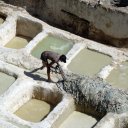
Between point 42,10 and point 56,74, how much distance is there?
3.87 m

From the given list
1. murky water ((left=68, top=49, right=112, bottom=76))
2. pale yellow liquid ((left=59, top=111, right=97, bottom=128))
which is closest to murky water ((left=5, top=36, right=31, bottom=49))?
murky water ((left=68, top=49, right=112, bottom=76))

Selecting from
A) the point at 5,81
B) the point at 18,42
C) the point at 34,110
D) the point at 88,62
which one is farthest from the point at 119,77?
the point at 18,42

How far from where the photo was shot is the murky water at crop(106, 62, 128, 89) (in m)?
14.4

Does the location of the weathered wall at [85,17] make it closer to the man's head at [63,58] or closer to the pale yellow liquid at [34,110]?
the man's head at [63,58]

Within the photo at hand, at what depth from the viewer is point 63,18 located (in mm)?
17141

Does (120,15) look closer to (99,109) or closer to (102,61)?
(102,61)

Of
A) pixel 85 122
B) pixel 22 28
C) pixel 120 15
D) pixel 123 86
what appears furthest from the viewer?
pixel 22 28

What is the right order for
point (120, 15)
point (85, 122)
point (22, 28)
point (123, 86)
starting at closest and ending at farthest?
point (85, 122)
point (123, 86)
point (120, 15)
point (22, 28)

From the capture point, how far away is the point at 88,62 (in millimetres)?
15172

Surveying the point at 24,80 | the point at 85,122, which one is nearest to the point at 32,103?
the point at 24,80

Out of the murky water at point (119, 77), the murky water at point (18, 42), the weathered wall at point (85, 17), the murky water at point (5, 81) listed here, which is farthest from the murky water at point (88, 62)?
the murky water at point (18, 42)

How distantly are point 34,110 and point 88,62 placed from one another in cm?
262

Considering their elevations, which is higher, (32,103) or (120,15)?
(120,15)

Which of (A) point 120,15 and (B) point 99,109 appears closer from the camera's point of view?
(B) point 99,109
